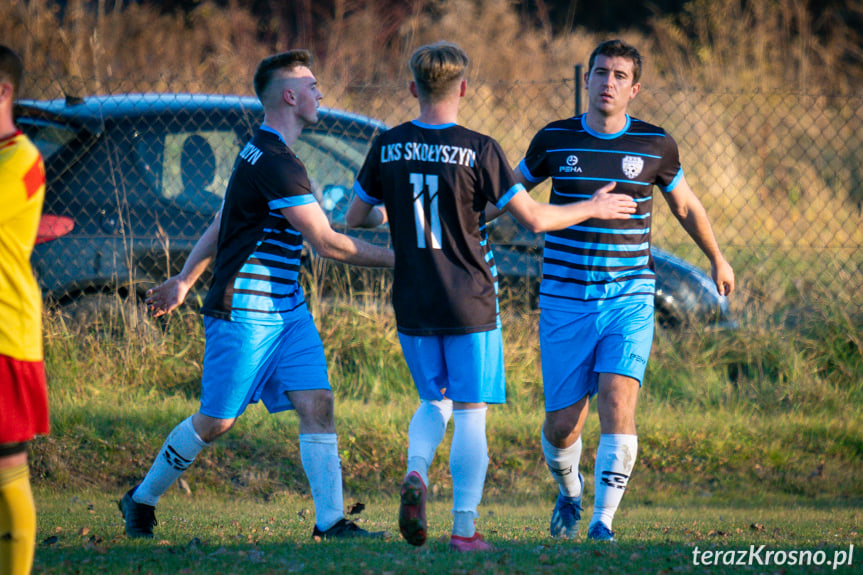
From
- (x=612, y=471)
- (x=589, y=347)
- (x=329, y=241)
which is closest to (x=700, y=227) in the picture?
(x=589, y=347)

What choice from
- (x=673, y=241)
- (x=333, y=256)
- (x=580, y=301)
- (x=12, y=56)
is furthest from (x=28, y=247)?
(x=673, y=241)

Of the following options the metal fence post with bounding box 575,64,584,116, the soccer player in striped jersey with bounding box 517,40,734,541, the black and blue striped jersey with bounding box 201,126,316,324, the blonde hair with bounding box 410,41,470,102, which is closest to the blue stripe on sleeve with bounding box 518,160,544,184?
the soccer player in striped jersey with bounding box 517,40,734,541

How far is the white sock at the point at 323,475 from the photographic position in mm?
3941

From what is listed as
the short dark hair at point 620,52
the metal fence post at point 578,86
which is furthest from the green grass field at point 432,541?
the metal fence post at point 578,86

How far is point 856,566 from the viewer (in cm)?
362

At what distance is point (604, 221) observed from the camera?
4215 millimetres

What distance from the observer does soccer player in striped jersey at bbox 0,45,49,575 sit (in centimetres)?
274

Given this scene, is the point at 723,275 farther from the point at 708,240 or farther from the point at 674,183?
the point at 674,183

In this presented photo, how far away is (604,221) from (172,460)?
224cm

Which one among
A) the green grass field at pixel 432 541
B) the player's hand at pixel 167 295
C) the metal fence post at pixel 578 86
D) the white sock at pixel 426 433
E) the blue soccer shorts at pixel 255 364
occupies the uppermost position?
the metal fence post at pixel 578 86

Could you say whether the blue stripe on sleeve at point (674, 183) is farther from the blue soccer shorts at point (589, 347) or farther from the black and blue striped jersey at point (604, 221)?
the blue soccer shorts at point (589, 347)

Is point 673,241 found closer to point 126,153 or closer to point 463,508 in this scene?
point 126,153

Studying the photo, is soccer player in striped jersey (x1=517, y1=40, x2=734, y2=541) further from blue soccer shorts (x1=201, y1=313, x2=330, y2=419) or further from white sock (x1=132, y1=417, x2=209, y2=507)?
white sock (x1=132, y1=417, x2=209, y2=507)

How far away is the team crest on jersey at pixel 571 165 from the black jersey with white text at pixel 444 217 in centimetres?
76
